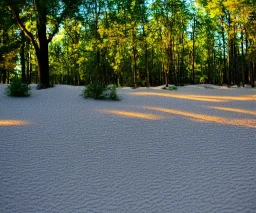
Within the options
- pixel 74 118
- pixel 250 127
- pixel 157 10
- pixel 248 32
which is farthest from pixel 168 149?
pixel 157 10

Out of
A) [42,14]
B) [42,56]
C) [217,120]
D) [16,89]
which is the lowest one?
[217,120]

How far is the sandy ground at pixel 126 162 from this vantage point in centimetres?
307

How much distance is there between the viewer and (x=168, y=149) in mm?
4645

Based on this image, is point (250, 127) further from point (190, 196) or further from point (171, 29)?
point (171, 29)

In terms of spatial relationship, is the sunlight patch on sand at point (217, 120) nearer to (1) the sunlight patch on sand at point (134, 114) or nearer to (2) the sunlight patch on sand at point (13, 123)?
(1) the sunlight patch on sand at point (134, 114)

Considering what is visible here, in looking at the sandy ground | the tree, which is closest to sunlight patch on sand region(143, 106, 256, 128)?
the sandy ground

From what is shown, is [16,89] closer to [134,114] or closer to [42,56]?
[42,56]

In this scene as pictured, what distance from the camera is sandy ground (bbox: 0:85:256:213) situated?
3.07 m

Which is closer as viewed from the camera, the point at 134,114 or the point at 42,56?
the point at 134,114

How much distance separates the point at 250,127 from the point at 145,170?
3.21 m

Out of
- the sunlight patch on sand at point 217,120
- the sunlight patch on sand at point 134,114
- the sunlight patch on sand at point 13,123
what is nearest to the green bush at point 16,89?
the sunlight patch on sand at point 13,123

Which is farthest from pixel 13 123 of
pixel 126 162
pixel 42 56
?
pixel 42 56

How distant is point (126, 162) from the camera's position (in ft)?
13.6

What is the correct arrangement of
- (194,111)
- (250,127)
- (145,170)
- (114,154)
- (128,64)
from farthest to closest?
(128,64), (194,111), (250,127), (114,154), (145,170)
